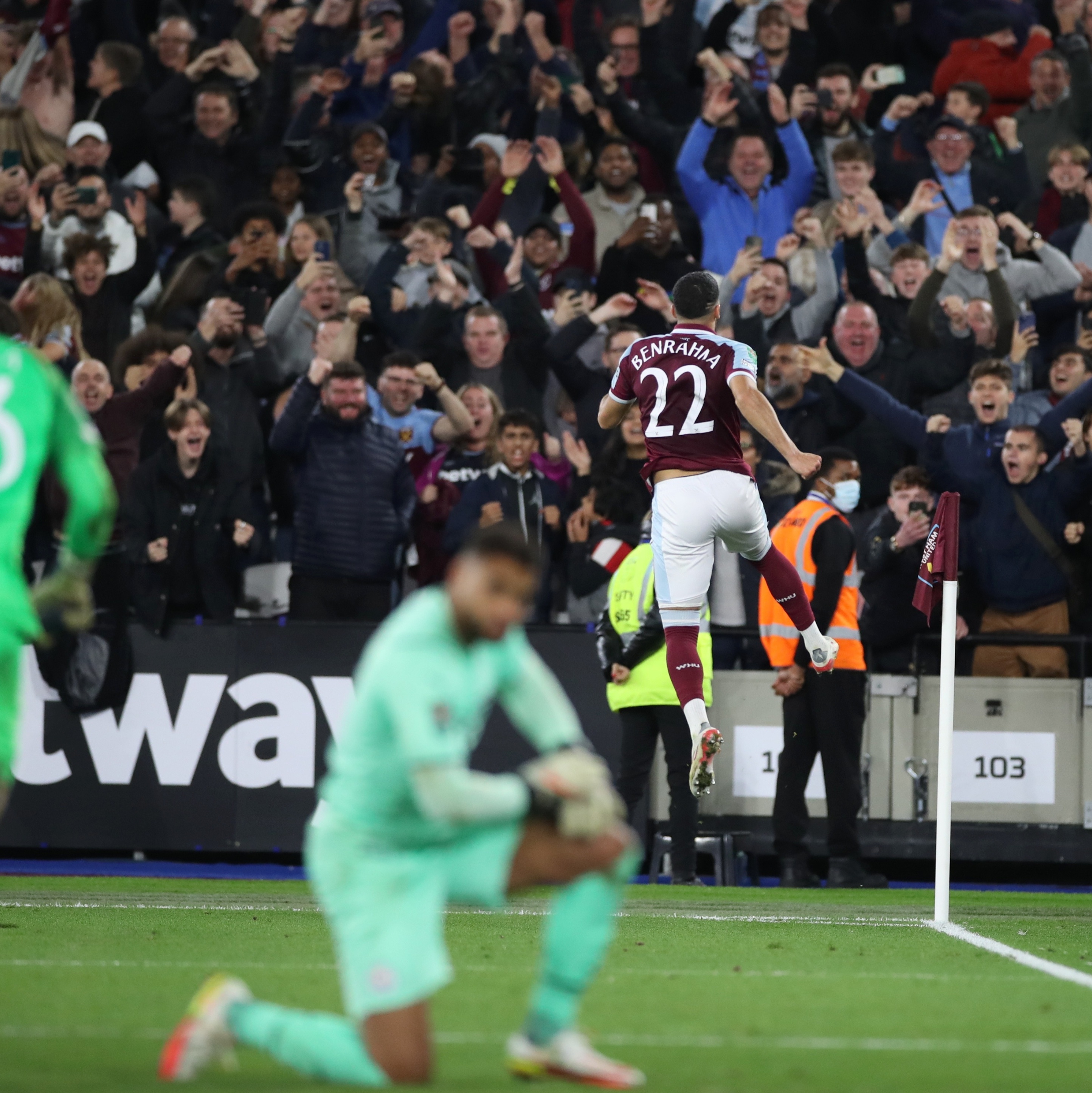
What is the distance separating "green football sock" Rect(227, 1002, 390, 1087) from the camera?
4746 millimetres

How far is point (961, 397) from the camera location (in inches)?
541

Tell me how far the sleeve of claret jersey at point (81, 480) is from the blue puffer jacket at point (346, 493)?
6.70 meters

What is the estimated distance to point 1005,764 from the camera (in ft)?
42.8

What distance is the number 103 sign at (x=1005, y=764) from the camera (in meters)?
13.0

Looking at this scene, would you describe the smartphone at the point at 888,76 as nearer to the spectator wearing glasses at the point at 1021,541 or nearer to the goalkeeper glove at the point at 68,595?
the spectator wearing glasses at the point at 1021,541

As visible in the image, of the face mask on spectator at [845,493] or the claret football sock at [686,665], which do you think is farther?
the face mask on spectator at [845,493]

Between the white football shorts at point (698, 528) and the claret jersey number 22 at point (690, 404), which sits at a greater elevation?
the claret jersey number 22 at point (690, 404)

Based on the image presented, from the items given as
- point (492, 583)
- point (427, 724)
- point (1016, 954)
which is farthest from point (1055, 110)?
point (427, 724)

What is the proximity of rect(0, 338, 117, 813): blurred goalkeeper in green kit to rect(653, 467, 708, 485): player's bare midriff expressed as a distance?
430 cm

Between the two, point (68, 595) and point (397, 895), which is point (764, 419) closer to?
point (68, 595)

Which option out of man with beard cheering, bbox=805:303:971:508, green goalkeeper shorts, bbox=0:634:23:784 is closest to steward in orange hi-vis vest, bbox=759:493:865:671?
man with beard cheering, bbox=805:303:971:508

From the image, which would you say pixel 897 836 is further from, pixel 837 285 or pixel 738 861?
pixel 837 285

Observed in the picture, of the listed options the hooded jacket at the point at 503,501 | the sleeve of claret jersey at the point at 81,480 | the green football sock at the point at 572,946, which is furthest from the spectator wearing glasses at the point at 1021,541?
the green football sock at the point at 572,946

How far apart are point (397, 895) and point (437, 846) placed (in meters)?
0.23
